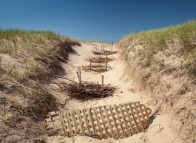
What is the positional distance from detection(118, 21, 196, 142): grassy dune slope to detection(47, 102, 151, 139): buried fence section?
2.03 ft

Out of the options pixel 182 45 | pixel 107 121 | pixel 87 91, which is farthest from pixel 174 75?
pixel 87 91

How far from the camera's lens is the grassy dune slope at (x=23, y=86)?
585 cm

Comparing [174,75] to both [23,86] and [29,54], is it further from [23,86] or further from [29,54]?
[29,54]

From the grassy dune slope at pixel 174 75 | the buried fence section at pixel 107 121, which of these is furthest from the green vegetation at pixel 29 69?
the grassy dune slope at pixel 174 75

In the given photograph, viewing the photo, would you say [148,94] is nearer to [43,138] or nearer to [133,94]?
[133,94]

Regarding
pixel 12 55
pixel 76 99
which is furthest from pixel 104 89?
pixel 12 55

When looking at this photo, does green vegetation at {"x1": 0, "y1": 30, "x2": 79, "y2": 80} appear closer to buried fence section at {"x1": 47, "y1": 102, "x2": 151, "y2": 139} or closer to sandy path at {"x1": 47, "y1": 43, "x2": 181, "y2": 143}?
sandy path at {"x1": 47, "y1": 43, "x2": 181, "y2": 143}

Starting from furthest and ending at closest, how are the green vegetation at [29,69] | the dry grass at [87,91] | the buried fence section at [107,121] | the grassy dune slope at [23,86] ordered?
the dry grass at [87,91] → the green vegetation at [29,69] → the buried fence section at [107,121] → the grassy dune slope at [23,86]

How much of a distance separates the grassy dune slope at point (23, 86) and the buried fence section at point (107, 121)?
0.62 meters

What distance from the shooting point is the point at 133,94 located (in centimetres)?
826

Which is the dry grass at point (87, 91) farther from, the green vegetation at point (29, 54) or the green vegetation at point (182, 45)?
the green vegetation at point (182, 45)

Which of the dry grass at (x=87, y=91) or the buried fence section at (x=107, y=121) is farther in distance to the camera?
the dry grass at (x=87, y=91)

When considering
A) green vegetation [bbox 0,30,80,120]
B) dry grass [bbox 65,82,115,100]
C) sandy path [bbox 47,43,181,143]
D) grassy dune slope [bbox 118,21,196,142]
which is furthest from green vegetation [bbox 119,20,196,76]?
green vegetation [bbox 0,30,80,120]

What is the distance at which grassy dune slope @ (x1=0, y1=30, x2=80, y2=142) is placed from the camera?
19.2 ft
